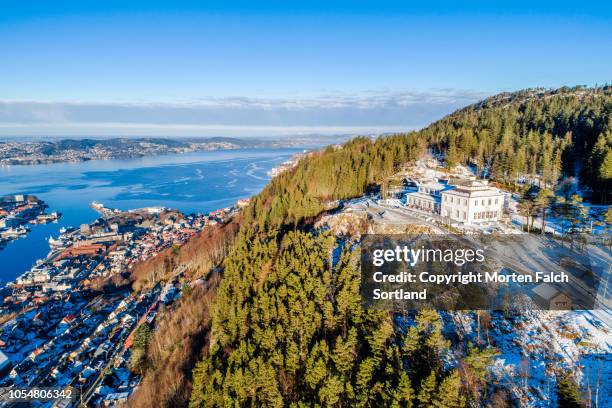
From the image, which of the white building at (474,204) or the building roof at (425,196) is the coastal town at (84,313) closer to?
the building roof at (425,196)

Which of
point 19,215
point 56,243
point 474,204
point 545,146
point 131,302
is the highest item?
point 545,146

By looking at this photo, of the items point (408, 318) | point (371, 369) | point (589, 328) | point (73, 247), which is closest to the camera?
point (371, 369)

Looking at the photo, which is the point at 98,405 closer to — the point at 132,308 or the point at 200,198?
the point at 132,308

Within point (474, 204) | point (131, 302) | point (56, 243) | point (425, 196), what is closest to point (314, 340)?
point (474, 204)

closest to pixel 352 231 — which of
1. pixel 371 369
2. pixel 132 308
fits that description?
pixel 371 369

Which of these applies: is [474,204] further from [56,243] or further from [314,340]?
[56,243]

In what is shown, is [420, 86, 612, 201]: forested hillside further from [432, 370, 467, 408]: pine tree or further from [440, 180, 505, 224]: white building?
[432, 370, 467, 408]: pine tree
